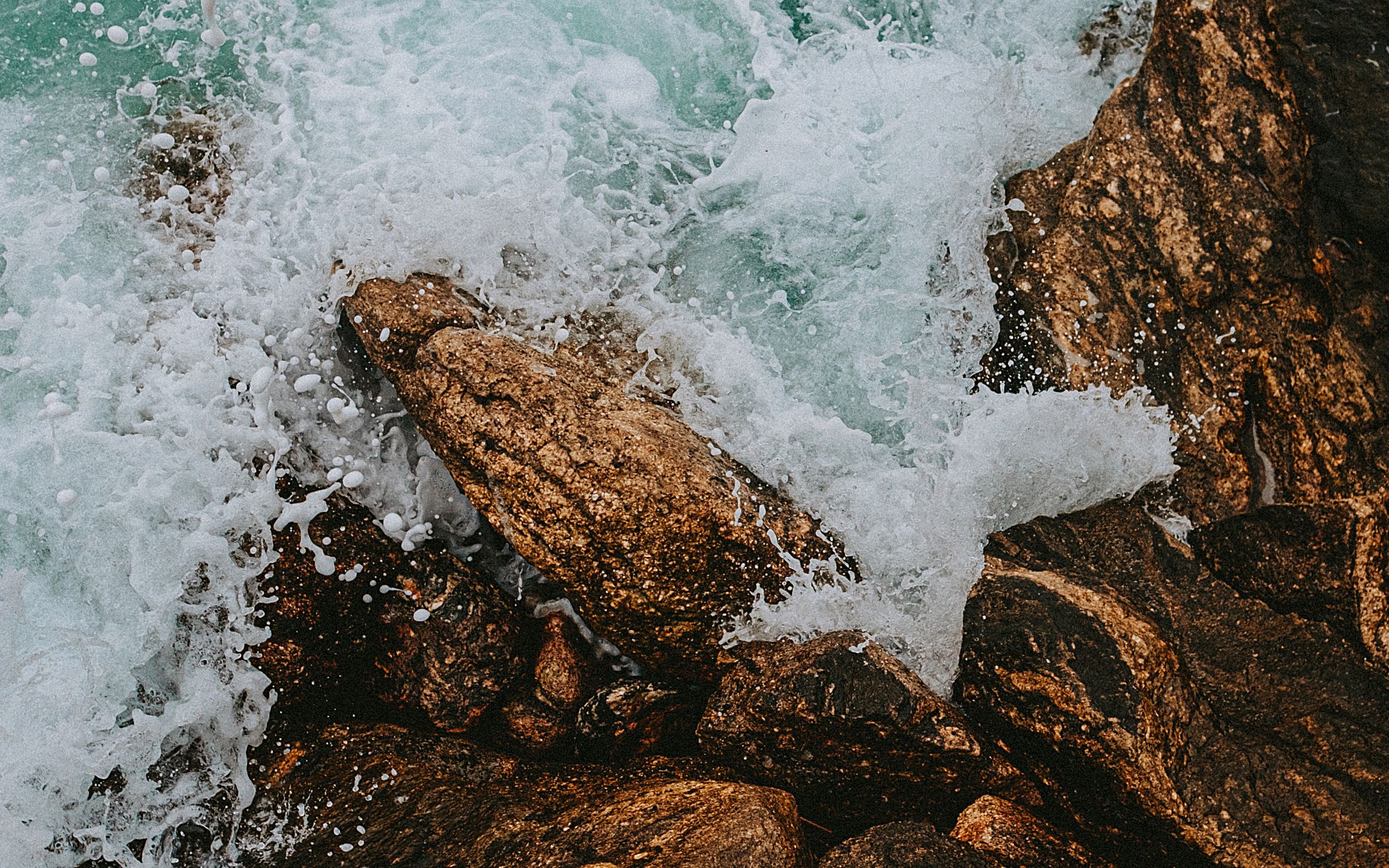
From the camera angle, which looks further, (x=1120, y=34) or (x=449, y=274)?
(x=1120, y=34)

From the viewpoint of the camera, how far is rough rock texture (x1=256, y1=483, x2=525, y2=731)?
3.76 m

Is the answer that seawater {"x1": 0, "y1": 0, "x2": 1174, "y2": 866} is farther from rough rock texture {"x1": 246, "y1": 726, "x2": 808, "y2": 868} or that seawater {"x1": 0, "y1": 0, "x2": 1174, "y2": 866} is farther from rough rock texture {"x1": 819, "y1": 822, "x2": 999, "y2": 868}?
rough rock texture {"x1": 819, "y1": 822, "x2": 999, "y2": 868}

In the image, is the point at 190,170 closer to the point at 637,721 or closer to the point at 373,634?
the point at 373,634

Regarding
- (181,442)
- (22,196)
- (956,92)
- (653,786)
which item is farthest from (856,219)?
(22,196)

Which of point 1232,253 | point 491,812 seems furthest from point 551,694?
point 1232,253

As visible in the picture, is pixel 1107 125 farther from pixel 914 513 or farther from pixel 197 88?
pixel 197 88

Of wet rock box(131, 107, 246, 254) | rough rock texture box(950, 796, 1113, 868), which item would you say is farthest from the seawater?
rough rock texture box(950, 796, 1113, 868)

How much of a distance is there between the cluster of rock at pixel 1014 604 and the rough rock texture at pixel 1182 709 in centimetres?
1

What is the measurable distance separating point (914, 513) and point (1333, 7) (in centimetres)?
263

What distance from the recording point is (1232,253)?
3.93 meters

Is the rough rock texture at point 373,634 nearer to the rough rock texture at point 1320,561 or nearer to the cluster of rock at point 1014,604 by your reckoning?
the cluster of rock at point 1014,604

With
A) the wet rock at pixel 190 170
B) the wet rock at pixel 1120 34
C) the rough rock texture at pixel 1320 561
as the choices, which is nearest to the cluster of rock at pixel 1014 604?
the rough rock texture at pixel 1320 561

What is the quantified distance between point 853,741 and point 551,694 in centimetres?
134

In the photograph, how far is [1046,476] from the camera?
3924mm
